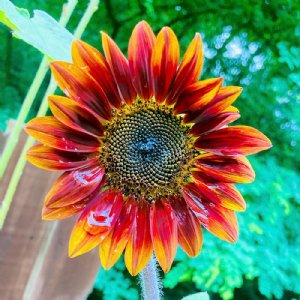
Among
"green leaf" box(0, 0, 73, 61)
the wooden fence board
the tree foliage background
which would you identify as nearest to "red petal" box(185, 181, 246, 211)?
"green leaf" box(0, 0, 73, 61)

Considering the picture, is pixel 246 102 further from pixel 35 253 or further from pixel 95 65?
pixel 95 65

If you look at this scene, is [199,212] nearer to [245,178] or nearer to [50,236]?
[245,178]

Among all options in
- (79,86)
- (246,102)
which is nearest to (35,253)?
(79,86)

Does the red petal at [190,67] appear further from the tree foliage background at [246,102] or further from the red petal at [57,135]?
the tree foliage background at [246,102]

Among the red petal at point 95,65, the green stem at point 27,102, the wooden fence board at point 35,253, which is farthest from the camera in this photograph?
the wooden fence board at point 35,253

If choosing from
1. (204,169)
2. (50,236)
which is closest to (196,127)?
(204,169)

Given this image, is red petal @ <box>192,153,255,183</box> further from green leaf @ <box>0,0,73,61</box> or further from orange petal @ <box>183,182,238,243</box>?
green leaf @ <box>0,0,73,61</box>

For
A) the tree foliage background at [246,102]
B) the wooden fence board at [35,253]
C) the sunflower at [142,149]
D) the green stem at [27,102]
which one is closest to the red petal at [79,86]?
the sunflower at [142,149]
